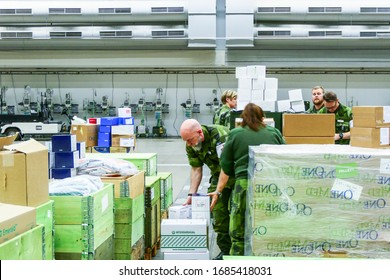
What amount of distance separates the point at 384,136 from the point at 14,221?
2455mm

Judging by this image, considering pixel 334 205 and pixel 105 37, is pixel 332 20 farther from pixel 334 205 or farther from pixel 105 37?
pixel 334 205

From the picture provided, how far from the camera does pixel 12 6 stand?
13359 millimetres

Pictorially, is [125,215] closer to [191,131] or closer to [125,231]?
[125,231]

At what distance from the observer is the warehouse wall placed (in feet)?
49.1

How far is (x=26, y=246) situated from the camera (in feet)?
6.85

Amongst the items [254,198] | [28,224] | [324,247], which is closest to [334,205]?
[324,247]

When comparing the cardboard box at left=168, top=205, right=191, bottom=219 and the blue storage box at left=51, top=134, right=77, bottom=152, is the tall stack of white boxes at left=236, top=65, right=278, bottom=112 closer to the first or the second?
the cardboard box at left=168, top=205, right=191, bottom=219

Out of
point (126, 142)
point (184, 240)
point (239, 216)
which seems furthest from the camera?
point (126, 142)

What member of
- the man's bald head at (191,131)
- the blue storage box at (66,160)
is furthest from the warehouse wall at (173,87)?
the man's bald head at (191,131)

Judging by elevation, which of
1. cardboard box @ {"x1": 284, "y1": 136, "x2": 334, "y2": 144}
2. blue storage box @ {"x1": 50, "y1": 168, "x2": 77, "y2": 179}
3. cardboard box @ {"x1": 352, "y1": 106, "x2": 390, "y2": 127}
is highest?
cardboard box @ {"x1": 352, "y1": 106, "x2": 390, "y2": 127}

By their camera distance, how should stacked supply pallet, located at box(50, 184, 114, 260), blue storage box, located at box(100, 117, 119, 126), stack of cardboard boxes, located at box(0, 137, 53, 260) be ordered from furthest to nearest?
blue storage box, located at box(100, 117, 119, 126) < stacked supply pallet, located at box(50, 184, 114, 260) < stack of cardboard boxes, located at box(0, 137, 53, 260)

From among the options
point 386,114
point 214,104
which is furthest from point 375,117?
point 214,104

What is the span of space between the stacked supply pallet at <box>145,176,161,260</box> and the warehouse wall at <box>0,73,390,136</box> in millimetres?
10766

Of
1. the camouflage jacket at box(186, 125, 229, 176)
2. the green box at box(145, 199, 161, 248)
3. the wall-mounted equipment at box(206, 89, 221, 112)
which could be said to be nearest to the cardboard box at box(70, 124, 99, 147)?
the green box at box(145, 199, 161, 248)
